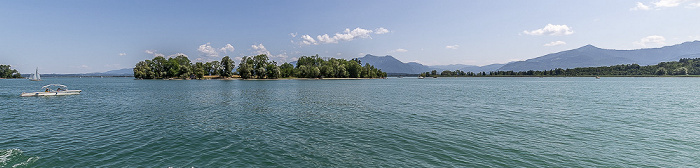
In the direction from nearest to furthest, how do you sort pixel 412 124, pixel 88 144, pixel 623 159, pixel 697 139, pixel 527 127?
1. pixel 623 159
2. pixel 88 144
3. pixel 697 139
4. pixel 527 127
5. pixel 412 124

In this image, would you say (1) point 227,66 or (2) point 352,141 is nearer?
(2) point 352,141

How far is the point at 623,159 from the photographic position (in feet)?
43.8

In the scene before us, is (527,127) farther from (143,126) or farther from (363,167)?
(143,126)

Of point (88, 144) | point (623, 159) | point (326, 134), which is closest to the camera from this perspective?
point (623, 159)

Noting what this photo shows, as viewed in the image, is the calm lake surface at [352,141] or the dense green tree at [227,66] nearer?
the calm lake surface at [352,141]

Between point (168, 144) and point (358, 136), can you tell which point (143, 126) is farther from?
point (358, 136)

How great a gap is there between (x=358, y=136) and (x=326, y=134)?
2290 mm

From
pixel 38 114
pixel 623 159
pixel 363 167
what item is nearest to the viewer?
pixel 363 167

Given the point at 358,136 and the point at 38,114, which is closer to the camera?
the point at 358,136

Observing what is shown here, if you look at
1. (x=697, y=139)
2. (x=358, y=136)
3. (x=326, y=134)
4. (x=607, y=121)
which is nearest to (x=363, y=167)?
(x=358, y=136)

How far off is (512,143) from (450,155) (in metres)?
4.94

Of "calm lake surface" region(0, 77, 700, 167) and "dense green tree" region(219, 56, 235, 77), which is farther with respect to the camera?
"dense green tree" region(219, 56, 235, 77)

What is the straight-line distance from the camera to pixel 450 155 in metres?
13.9

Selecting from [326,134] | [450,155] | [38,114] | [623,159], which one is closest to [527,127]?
[623,159]
